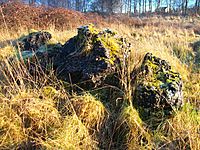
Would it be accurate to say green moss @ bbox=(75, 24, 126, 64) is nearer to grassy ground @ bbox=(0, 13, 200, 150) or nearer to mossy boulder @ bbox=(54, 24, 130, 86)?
mossy boulder @ bbox=(54, 24, 130, 86)

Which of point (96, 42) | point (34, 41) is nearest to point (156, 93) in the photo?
point (96, 42)

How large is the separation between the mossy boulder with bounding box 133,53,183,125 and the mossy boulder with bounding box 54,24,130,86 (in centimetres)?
48

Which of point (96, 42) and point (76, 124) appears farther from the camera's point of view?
point (96, 42)

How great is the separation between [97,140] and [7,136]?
987 mm

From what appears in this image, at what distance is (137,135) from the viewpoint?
2.86m

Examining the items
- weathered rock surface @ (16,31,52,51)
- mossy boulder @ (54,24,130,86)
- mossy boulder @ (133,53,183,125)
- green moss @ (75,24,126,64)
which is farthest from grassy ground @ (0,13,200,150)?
weathered rock surface @ (16,31,52,51)

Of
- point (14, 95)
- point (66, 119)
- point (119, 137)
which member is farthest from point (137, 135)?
point (14, 95)

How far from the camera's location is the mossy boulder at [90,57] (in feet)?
11.8

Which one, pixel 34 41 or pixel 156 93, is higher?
pixel 34 41

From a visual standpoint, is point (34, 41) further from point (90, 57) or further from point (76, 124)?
point (76, 124)

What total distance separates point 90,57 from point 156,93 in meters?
1.11

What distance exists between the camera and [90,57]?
12.3ft

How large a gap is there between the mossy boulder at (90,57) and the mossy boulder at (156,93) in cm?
48

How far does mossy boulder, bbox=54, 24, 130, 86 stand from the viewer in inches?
141
